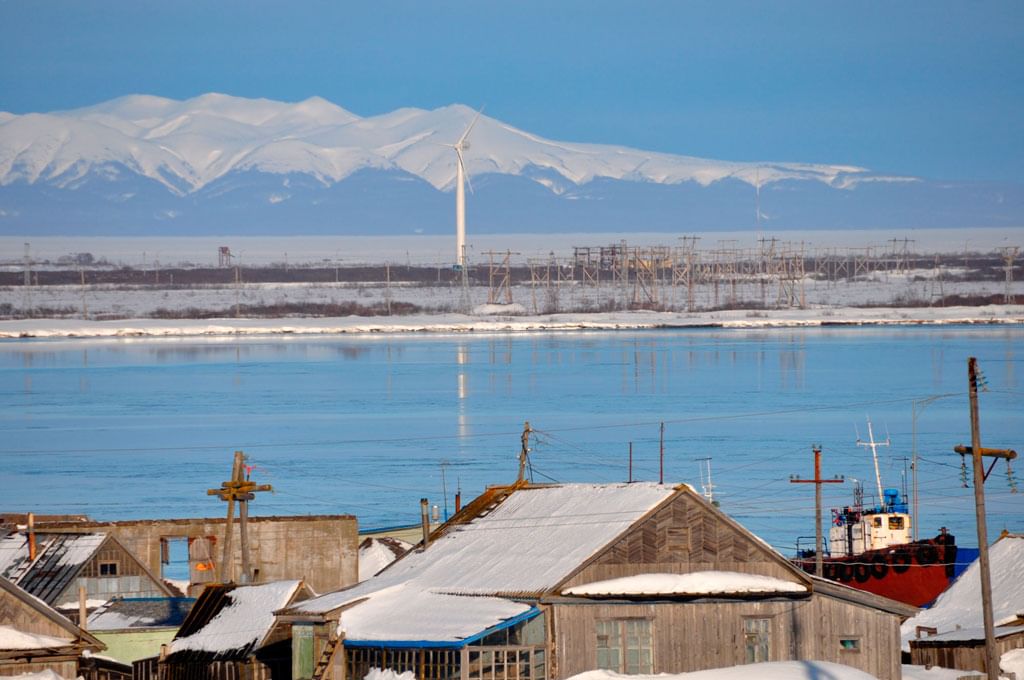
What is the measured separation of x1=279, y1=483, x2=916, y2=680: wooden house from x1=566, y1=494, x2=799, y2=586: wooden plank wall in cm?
1

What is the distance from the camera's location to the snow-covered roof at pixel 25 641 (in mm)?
19203

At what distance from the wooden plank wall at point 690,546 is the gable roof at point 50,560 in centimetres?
921

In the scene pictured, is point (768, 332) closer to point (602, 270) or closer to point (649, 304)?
point (649, 304)

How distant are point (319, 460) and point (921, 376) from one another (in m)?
32.2

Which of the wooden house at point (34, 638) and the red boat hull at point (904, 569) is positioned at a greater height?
the wooden house at point (34, 638)

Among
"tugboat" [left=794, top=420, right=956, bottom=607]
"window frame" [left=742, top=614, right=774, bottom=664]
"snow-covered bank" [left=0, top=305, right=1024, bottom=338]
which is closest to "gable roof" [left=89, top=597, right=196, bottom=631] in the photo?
"window frame" [left=742, top=614, right=774, bottom=664]

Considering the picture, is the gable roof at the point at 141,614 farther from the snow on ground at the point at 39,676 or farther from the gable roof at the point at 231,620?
the snow on ground at the point at 39,676

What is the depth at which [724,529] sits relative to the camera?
19.0m

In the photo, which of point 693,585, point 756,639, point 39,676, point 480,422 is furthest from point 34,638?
point 480,422

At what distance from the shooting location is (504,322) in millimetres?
127125

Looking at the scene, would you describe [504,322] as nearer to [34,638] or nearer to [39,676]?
[34,638]

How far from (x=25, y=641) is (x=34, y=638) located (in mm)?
128

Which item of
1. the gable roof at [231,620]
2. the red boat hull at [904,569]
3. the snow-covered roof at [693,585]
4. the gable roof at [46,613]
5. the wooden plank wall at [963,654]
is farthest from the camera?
the red boat hull at [904,569]

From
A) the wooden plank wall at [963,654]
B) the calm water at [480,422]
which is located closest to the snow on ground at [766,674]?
the wooden plank wall at [963,654]
